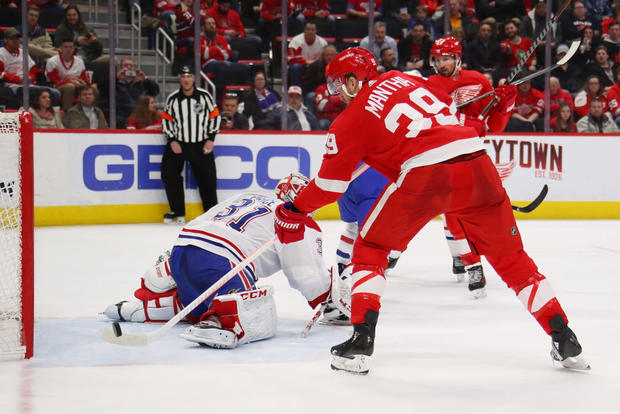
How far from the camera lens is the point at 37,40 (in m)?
7.46

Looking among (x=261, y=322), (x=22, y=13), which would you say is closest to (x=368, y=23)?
(x=22, y=13)

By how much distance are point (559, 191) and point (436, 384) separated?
19.0 ft

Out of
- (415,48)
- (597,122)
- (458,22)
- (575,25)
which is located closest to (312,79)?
(415,48)

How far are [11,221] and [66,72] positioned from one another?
458cm

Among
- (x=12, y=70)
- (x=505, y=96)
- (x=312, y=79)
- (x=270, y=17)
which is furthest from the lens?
(x=270, y=17)

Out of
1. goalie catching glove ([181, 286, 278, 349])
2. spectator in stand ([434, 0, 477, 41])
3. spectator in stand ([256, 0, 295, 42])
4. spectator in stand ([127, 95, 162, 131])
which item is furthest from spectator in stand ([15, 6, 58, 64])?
goalie catching glove ([181, 286, 278, 349])

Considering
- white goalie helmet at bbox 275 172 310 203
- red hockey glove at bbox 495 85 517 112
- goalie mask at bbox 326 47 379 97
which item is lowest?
white goalie helmet at bbox 275 172 310 203

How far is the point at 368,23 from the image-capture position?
8352 millimetres

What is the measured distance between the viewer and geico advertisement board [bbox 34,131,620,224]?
7340 millimetres

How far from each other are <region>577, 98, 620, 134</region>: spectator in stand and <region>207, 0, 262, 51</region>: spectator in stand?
3.27m

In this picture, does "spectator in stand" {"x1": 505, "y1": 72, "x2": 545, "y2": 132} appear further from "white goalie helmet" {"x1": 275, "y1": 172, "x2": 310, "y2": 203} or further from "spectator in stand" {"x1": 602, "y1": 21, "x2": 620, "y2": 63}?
"white goalie helmet" {"x1": 275, "y1": 172, "x2": 310, "y2": 203}

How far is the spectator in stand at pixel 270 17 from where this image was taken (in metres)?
8.23

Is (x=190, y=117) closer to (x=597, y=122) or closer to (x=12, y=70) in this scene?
(x=12, y=70)

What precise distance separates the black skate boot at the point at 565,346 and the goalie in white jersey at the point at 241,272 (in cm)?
91
